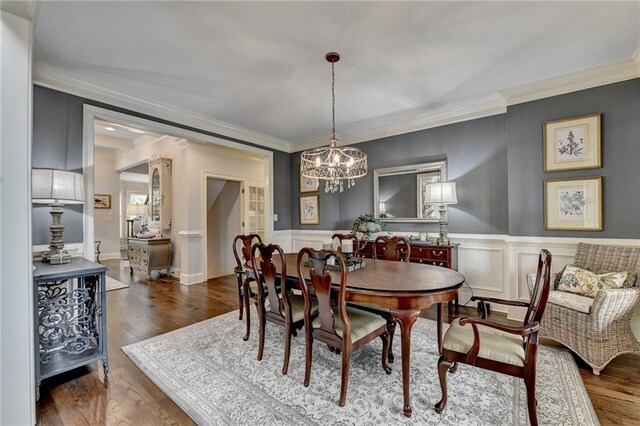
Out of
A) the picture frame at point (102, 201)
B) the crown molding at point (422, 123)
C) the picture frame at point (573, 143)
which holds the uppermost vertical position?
the crown molding at point (422, 123)

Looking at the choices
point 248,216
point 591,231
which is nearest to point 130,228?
point 248,216

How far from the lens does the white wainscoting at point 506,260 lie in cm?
295

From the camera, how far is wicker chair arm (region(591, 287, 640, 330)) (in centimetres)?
206

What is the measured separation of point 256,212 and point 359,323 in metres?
4.45

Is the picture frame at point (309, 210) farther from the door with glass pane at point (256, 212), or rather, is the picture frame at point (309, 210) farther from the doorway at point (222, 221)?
the doorway at point (222, 221)

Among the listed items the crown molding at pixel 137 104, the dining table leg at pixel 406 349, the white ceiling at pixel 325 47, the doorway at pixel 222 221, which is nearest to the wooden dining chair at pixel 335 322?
the dining table leg at pixel 406 349

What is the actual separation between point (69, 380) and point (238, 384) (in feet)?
4.19

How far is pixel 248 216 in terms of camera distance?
583cm

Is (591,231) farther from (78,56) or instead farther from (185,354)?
(78,56)

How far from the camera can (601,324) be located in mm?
2111

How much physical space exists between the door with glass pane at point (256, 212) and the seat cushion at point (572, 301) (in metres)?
4.71

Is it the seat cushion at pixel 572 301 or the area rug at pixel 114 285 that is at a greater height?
the seat cushion at pixel 572 301

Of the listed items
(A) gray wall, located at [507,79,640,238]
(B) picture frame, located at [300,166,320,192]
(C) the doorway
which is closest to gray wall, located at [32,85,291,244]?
(C) the doorway

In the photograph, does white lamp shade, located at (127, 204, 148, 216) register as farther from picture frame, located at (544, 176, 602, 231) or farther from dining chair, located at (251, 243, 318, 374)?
picture frame, located at (544, 176, 602, 231)
